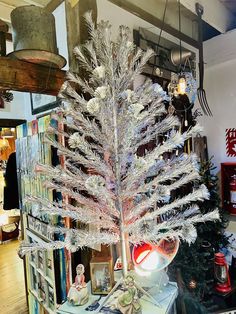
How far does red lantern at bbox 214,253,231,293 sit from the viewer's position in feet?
7.75

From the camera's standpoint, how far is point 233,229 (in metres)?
2.95

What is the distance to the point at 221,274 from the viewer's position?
7.79ft

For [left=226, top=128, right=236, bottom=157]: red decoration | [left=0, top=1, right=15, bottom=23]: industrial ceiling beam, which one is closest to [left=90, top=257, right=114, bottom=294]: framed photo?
[left=0, top=1, right=15, bottom=23]: industrial ceiling beam

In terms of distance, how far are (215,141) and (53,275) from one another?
2409 mm

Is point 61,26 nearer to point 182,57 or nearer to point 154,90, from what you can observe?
point 154,90

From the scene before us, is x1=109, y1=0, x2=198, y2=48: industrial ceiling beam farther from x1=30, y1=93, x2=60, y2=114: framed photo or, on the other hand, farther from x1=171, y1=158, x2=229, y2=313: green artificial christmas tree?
A: x1=171, y1=158, x2=229, y2=313: green artificial christmas tree

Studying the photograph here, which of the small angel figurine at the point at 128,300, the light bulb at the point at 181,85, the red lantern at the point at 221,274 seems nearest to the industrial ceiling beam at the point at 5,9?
the light bulb at the point at 181,85

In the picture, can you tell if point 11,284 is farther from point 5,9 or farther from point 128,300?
point 5,9

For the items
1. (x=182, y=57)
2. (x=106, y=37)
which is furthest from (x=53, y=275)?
(x=182, y=57)

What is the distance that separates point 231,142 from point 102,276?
230cm

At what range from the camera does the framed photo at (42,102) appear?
5.92ft

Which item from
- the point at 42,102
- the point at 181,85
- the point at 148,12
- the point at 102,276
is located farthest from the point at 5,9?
the point at 102,276

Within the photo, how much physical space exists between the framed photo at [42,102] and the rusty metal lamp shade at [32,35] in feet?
1.46

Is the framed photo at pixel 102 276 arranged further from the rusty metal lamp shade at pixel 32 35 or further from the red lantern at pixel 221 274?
the red lantern at pixel 221 274
